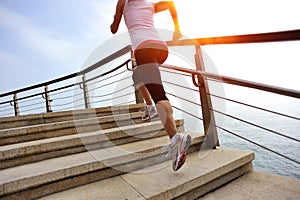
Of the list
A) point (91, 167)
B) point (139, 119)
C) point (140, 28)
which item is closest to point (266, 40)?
point (140, 28)

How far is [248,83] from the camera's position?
1.31 metres

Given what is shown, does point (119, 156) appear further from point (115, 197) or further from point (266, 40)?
point (266, 40)

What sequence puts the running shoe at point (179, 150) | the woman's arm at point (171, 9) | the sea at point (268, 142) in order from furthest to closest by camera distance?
the sea at point (268, 142) < the woman's arm at point (171, 9) < the running shoe at point (179, 150)

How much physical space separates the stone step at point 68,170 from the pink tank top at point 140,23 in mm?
852

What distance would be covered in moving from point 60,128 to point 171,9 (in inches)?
61.3

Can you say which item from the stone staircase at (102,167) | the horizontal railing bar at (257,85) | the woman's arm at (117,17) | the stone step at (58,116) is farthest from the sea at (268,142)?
the woman's arm at (117,17)

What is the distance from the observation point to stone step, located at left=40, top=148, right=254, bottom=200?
1.17m

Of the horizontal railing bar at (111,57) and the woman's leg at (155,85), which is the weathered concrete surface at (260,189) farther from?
the horizontal railing bar at (111,57)

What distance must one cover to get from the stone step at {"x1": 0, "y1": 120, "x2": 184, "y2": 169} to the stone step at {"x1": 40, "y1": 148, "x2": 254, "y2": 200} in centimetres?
45

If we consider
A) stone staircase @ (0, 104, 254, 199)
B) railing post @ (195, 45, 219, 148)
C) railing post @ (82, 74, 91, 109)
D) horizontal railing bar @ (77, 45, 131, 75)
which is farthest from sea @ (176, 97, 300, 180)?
railing post @ (82, 74, 91, 109)

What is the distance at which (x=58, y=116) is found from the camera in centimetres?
251

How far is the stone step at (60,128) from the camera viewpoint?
5.77ft

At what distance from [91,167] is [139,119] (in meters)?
1.21

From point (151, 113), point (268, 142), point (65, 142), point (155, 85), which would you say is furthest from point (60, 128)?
point (268, 142)
